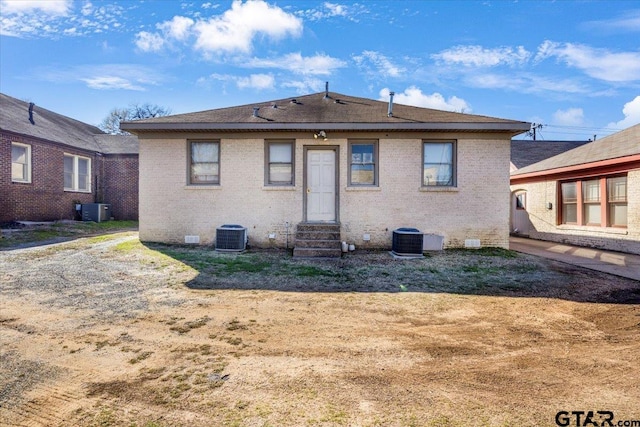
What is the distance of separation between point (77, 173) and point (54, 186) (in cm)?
201

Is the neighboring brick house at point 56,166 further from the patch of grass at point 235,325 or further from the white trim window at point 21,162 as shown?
the patch of grass at point 235,325

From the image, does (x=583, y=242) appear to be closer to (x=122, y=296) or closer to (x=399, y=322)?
(x=399, y=322)

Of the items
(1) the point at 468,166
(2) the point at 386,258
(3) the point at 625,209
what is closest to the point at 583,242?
(3) the point at 625,209

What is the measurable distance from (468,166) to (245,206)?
671cm

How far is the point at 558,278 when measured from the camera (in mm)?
7000

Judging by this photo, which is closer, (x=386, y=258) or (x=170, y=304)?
(x=170, y=304)

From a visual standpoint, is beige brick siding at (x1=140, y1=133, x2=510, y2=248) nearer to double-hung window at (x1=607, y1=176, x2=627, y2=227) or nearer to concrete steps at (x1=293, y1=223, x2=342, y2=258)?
concrete steps at (x1=293, y1=223, x2=342, y2=258)

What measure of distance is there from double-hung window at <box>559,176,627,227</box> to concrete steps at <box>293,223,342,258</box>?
366 inches

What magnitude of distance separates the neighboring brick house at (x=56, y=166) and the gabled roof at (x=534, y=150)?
885 inches

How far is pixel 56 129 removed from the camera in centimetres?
1781

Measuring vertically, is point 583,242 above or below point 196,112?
below

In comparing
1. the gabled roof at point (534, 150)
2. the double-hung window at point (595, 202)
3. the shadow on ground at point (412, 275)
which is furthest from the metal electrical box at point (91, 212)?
the gabled roof at point (534, 150)

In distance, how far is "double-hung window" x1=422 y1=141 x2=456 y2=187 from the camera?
10.0m

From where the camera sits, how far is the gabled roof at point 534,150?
19547mm
